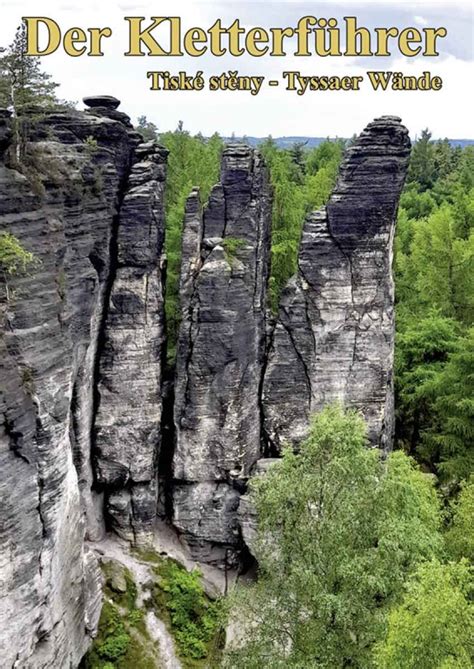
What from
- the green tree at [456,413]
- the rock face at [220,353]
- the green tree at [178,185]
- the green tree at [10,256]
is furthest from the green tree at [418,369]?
the green tree at [10,256]

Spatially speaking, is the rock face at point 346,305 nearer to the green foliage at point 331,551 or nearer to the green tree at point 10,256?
the green foliage at point 331,551

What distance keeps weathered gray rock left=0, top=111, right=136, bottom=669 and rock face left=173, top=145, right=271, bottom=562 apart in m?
4.15

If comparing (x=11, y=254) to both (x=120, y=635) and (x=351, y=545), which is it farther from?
(x=120, y=635)

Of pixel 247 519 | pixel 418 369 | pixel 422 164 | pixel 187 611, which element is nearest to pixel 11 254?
pixel 247 519

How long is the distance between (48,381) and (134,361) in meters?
7.92

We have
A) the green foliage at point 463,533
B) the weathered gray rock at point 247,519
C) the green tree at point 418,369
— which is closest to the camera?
the green foliage at point 463,533

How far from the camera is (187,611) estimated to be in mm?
25312

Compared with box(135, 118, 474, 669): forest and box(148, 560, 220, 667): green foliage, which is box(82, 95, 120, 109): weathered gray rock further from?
box(148, 560, 220, 667): green foliage

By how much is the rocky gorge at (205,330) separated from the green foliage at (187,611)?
206cm

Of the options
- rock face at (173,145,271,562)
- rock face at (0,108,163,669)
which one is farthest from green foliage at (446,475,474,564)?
rock face at (0,108,163,669)

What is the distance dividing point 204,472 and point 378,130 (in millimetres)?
14946

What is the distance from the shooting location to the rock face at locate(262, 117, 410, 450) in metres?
26.4

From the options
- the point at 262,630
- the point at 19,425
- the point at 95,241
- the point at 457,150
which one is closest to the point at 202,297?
the point at 95,241

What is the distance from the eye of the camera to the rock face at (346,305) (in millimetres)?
26391
